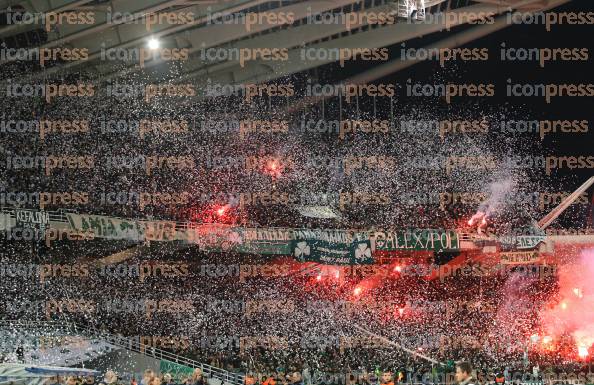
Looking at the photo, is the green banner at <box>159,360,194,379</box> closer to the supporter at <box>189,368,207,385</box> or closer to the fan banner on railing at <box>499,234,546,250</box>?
the supporter at <box>189,368,207,385</box>

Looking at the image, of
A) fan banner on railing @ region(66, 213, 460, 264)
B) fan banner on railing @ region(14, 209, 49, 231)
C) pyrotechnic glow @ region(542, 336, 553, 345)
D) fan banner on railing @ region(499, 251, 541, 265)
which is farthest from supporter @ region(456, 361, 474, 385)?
pyrotechnic glow @ region(542, 336, 553, 345)

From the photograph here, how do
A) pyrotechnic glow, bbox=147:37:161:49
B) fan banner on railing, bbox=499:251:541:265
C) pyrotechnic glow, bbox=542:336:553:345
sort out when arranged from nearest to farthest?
pyrotechnic glow, bbox=542:336:553:345, fan banner on railing, bbox=499:251:541:265, pyrotechnic glow, bbox=147:37:161:49

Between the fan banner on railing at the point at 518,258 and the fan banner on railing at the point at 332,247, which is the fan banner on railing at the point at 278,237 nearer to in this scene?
the fan banner on railing at the point at 332,247

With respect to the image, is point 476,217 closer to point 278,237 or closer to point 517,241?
point 517,241

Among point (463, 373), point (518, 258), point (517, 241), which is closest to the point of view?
point (463, 373)

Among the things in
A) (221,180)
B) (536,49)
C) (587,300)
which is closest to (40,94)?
(221,180)

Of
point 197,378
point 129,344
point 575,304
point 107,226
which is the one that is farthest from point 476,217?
point 197,378

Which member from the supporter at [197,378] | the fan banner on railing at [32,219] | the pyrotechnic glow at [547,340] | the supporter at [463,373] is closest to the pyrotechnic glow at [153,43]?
the fan banner on railing at [32,219]
